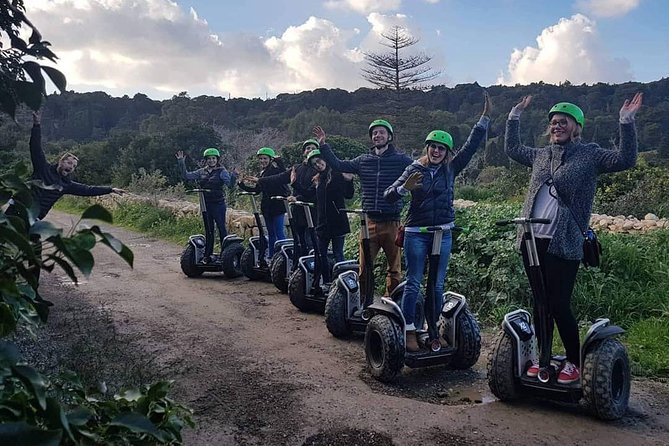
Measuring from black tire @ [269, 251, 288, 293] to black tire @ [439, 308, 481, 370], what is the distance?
3.29 meters

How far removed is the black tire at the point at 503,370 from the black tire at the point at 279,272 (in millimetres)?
4013

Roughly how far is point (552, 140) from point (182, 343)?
354cm

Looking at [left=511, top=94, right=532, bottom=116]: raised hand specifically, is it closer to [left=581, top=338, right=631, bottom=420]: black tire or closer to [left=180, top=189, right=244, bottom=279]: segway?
[left=581, top=338, right=631, bottom=420]: black tire

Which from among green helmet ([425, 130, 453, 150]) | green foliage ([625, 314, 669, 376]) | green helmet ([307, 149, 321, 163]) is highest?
green helmet ([425, 130, 453, 150])

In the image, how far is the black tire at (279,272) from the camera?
26.3 feet

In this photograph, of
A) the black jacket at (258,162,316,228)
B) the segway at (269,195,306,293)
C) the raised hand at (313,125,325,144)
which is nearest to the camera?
the raised hand at (313,125,325,144)

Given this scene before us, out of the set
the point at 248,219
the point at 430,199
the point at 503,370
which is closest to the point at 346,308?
the point at 430,199

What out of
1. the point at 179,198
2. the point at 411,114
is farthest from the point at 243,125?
the point at 179,198

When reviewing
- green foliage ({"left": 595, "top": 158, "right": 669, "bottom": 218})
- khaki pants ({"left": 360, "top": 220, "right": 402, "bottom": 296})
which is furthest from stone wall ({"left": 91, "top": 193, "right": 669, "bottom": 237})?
khaki pants ({"left": 360, "top": 220, "right": 402, "bottom": 296})

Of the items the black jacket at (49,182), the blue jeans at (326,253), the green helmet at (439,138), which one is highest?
the green helmet at (439,138)

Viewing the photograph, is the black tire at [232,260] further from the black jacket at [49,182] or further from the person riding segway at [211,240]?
the black jacket at [49,182]

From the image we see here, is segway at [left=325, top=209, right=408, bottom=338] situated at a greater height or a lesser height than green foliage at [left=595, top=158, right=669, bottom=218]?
lesser

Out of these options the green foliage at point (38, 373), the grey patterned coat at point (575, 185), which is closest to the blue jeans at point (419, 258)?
the grey patterned coat at point (575, 185)

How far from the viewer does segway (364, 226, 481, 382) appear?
473 cm
